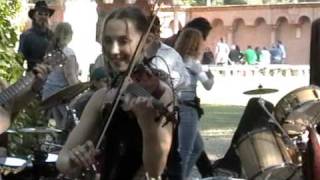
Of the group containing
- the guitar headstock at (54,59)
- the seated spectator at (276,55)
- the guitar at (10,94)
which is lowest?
the seated spectator at (276,55)

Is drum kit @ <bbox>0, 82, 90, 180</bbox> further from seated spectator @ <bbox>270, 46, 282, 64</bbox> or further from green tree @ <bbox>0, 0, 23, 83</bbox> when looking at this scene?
seated spectator @ <bbox>270, 46, 282, 64</bbox>

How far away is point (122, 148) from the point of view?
10.2 feet

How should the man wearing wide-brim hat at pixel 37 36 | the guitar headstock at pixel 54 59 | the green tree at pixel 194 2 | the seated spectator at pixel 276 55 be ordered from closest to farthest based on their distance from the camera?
the guitar headstock at pixel 54 59 < the man wearing wide-brim hat at pixel 37 36 < the seated spectator at pixel 276 55 < the green tree at pixel 194 2

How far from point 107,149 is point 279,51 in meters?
39.4

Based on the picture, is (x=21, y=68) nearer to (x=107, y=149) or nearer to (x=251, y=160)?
(x=251, y=160)

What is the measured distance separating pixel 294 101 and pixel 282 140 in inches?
11.3

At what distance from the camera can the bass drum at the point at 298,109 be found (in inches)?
223

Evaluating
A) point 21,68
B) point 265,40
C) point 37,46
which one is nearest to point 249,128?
point 21,68

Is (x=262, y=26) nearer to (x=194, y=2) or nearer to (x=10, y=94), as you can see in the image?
(x=194, y=2)

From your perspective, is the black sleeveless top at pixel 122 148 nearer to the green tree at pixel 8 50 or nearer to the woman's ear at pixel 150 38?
the woman's ear at pixel 150 38

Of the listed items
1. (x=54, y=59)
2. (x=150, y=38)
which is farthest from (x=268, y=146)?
(x=150, y=38)

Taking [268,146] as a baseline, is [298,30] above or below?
below

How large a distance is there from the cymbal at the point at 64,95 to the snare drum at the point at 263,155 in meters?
1.34

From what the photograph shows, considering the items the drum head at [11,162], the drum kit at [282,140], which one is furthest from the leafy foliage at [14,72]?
the drum kit at [282,140]
